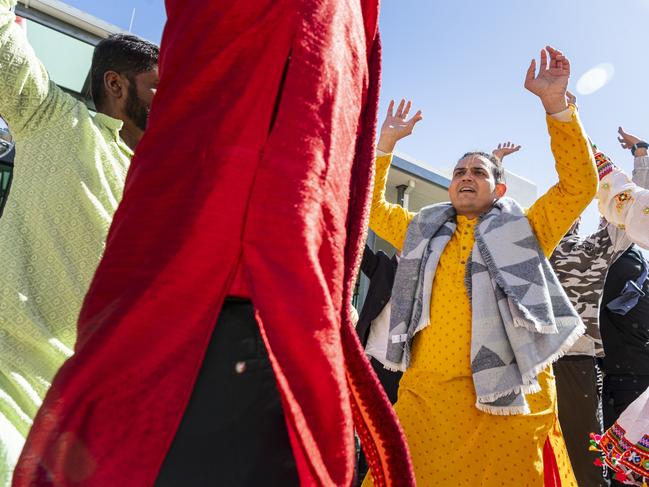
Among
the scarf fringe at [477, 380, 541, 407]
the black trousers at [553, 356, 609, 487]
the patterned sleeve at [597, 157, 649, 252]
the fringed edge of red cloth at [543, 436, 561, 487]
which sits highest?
the patterned sleeve at [597, 157, 649, 252]

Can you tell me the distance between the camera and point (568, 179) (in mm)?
2488

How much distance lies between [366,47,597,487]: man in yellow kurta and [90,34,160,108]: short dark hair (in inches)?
61.6

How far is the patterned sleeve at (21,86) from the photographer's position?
134 cm

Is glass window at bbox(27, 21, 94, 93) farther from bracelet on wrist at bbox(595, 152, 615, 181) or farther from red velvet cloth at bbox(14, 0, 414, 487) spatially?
red velvet cloth at bbox(14, 0, 414, 487)

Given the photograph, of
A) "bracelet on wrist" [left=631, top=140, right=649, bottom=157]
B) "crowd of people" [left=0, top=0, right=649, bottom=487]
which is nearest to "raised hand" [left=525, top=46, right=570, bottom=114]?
"crowd of people" [left=0, top=0, right=649, bottom=487]

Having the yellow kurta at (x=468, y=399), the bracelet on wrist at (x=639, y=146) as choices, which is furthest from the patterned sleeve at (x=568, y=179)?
the bracelet on wrist at (x=639, y=146)

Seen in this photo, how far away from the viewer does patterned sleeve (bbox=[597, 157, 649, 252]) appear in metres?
2.81

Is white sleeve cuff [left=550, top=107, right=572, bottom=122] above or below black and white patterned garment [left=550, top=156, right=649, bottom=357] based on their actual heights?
above

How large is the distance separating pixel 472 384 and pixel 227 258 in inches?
75.9

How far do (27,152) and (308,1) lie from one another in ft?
2.91

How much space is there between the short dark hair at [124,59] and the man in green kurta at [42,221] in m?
0.23

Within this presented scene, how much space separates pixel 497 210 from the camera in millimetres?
2826

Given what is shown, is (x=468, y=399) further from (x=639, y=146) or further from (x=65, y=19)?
(x=65, y=19)

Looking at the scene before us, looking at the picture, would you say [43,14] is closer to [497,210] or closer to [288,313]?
[497,210]
